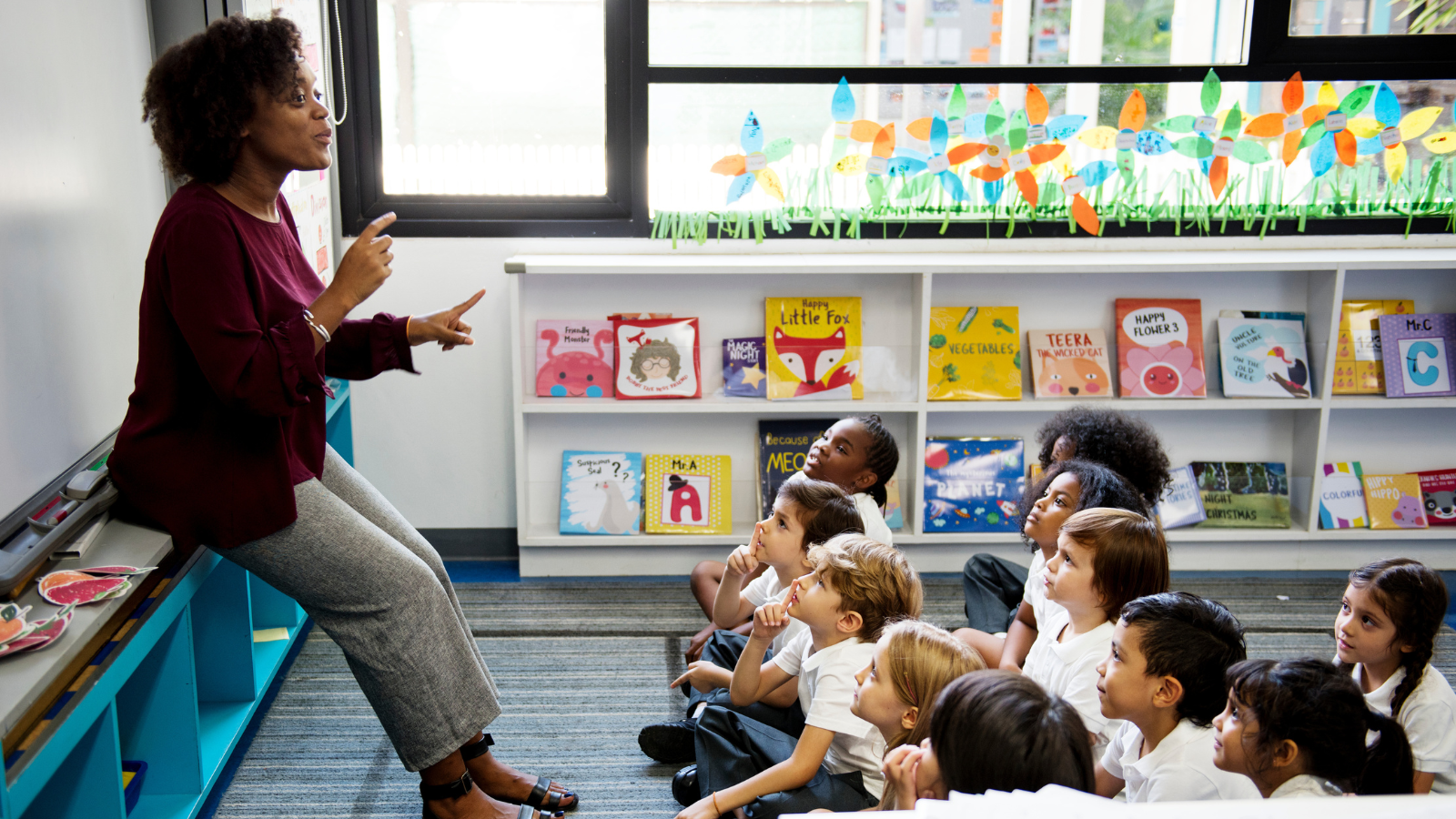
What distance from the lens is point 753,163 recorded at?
3.17 m

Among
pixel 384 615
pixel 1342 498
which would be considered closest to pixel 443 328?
pixel 384 615

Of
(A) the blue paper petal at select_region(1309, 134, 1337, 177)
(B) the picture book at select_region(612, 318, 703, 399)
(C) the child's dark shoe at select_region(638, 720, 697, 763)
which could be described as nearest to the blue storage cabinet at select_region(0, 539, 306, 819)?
(C) the child's dark shoe at select_region(638, 720, 697, 763)

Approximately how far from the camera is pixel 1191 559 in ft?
10.8

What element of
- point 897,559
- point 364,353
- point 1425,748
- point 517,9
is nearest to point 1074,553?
point 897,559

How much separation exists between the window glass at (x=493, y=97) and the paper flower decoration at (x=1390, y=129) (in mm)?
2268

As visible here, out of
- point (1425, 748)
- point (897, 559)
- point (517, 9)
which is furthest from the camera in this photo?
point (517, 9)

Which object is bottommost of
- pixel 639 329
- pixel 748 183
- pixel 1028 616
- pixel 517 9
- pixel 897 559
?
Answer: pixel 1028 616

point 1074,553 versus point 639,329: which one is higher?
point 639,329

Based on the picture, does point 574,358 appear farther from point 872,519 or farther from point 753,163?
point 872,519

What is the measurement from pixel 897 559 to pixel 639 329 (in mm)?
1560

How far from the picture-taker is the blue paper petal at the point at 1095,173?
3191 mm

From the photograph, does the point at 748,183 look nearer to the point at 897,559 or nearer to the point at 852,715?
the point at 897,559

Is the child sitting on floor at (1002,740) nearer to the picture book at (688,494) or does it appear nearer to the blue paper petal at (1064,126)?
the picture book at (688,494)

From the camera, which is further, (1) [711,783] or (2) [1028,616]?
(2) [1028,616]
